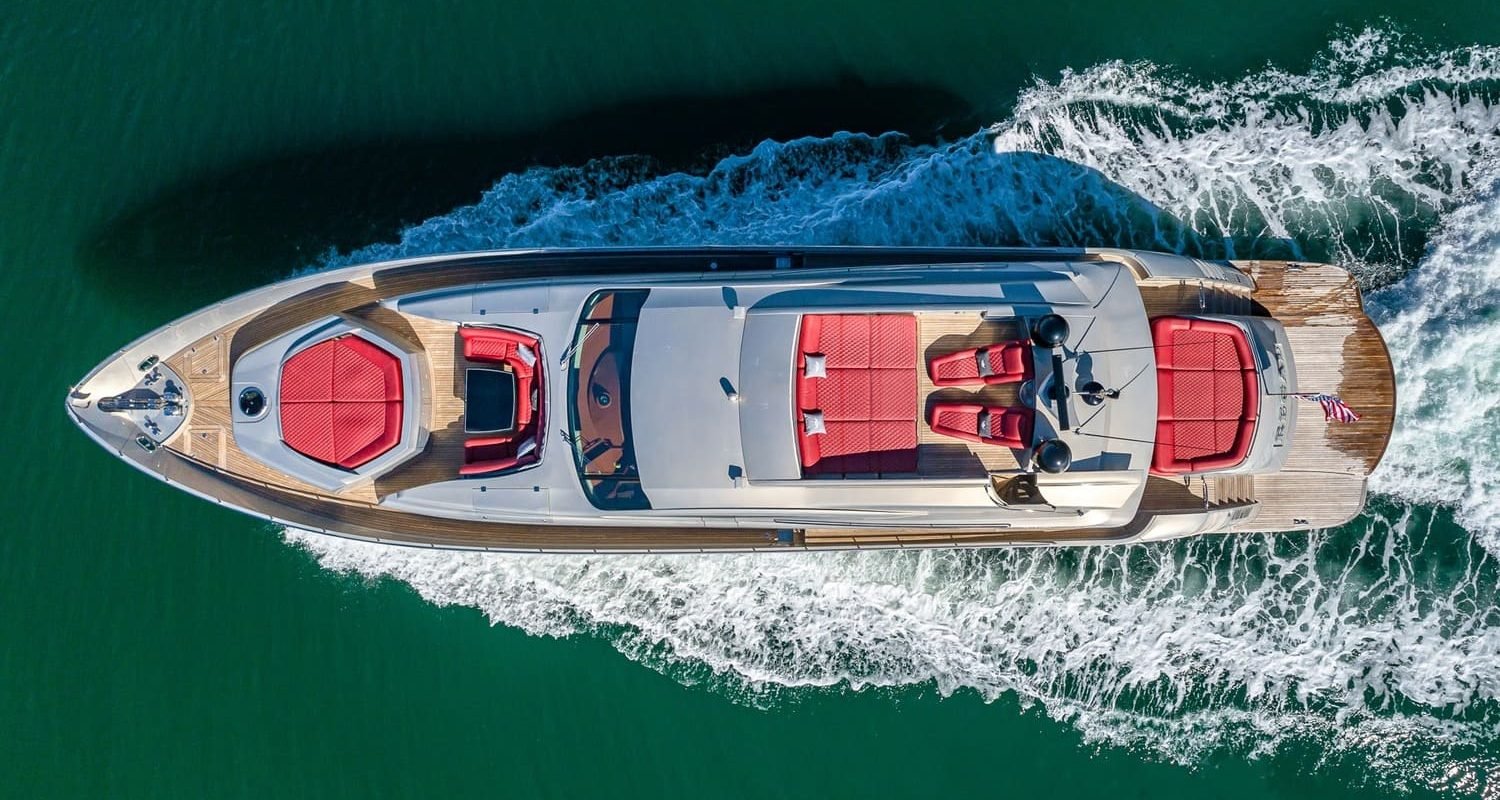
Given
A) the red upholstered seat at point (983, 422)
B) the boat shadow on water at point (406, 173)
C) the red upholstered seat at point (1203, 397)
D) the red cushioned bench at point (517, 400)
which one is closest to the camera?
the red upholstered seat at point (983, 422)

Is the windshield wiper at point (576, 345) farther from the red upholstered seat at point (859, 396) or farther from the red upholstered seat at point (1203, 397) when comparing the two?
the red upholstered seat at point (1203, 397)

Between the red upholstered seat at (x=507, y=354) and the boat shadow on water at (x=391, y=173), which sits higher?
the boat shadow on water at (x=391, y=173)

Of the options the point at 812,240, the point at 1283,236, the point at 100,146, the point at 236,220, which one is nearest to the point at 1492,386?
the point at 1283,236

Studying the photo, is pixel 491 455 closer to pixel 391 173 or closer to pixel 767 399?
pixel 767 399

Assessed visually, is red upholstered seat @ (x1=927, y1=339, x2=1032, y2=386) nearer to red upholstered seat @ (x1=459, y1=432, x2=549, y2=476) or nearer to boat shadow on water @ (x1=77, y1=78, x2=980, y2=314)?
boat shadow on water @ (x1=77, y1=78, x2=980, y2=314)

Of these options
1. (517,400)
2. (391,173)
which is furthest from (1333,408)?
(391,173)

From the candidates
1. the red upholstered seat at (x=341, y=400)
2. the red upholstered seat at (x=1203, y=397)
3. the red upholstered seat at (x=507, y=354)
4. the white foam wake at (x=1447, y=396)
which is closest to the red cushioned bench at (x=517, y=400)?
the red upholstered seat at (x=507, y=354)

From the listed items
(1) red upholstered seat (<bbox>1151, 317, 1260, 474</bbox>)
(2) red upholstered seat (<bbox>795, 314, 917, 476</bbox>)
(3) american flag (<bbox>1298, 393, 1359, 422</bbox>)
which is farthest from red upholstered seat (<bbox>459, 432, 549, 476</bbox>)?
(3) american flag (<bbox>1298, 393, 1359, 422</bbox>)
